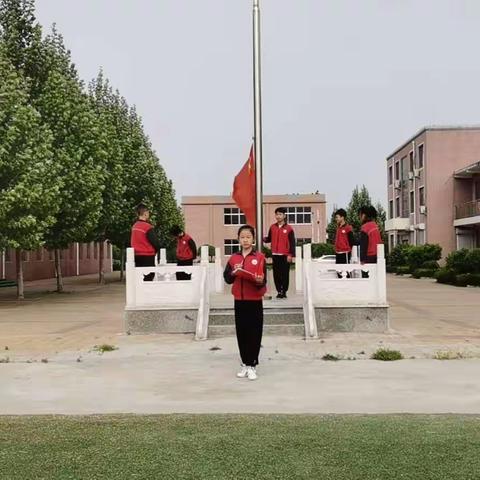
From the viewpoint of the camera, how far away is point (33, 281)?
122ft

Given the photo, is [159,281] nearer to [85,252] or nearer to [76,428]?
[76,428]

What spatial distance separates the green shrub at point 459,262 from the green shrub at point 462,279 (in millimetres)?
495

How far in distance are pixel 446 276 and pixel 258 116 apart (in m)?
19.7

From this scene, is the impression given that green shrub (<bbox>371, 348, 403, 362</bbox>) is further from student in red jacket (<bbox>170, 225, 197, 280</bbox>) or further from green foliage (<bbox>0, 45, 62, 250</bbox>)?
green foliage (<bbox>0, 45, 62, 250</bbox>)

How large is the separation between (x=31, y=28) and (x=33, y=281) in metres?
17.7

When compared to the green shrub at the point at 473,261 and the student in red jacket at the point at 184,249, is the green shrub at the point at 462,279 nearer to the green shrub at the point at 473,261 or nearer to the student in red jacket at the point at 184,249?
the green shrub at the point at 473,261

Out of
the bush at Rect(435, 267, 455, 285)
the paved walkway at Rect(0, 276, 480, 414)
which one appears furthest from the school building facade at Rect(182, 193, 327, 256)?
the paved walkway at Rect(0, 276, 480, 414)

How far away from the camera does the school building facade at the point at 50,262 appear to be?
34.8 m

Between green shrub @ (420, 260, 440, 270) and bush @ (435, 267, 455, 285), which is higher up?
green shrub @ (420, 260, 440, 270)

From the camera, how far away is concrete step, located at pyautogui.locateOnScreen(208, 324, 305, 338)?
10.7m

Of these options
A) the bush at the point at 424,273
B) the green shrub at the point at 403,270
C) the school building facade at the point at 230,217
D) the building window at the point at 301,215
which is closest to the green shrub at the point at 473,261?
the bush at the point at 424,273

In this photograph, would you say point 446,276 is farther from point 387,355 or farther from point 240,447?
point 240,447

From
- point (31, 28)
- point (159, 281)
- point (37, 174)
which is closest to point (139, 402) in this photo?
point (159, 281)

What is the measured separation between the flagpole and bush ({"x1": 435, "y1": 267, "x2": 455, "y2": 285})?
18.9 m
